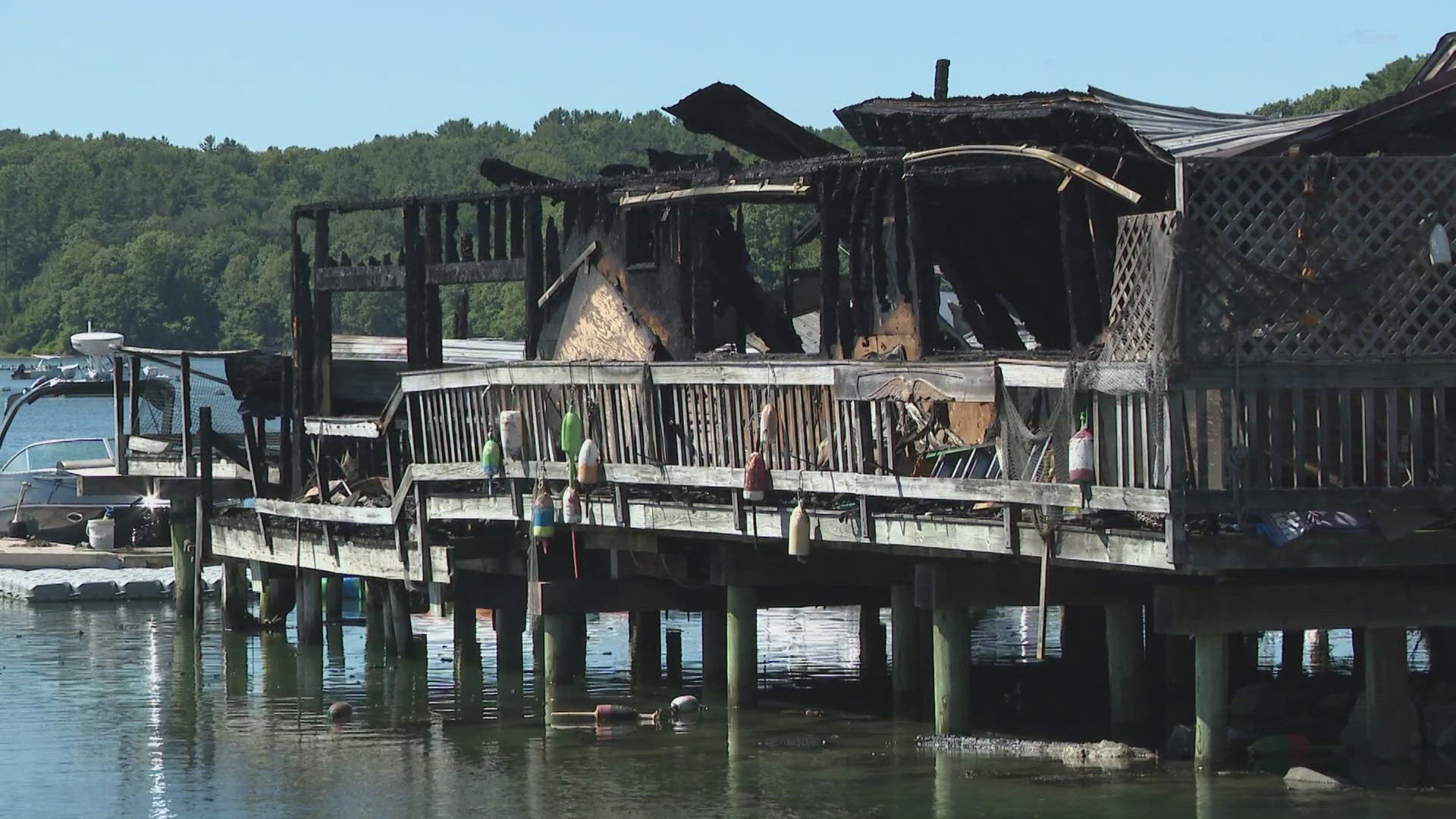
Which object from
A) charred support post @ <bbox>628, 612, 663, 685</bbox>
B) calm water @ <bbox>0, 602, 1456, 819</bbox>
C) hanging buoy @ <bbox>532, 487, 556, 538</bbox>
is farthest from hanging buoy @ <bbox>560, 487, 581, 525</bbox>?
charred support post @ <bbox>628, 612, 663, 685</bbox>

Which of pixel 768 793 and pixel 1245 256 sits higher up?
pixel 1245 256

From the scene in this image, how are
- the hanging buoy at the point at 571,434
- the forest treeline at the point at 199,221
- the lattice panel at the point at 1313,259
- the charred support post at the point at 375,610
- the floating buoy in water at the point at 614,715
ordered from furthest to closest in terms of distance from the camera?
the forest treeline at the point at 199,221
the charred support post at the point at 375,610
the floating buoy in water at the point at 614,715
the hanging buoy at the point at 571,434
the lattice panel at the point at 1313,259

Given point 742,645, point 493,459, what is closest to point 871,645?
point 742,645

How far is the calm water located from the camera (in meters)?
20.5

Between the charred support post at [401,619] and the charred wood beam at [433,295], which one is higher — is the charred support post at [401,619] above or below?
below

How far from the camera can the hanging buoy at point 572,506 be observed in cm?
2509

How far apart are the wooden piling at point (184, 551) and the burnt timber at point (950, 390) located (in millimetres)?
2482

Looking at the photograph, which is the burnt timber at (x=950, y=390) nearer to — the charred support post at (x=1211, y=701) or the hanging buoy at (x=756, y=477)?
the charred support post at (x=1211, y=701)

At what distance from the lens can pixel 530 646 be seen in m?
33.7

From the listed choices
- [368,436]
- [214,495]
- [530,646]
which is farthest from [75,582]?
[368,436]

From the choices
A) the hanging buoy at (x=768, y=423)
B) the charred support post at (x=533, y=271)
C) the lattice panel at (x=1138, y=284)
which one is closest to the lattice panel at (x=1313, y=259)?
the lattice panel at (x=1138, y=284)

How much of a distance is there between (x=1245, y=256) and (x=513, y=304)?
7304cm

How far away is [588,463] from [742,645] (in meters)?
2.25

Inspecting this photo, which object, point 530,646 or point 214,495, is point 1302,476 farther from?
point 214,495
